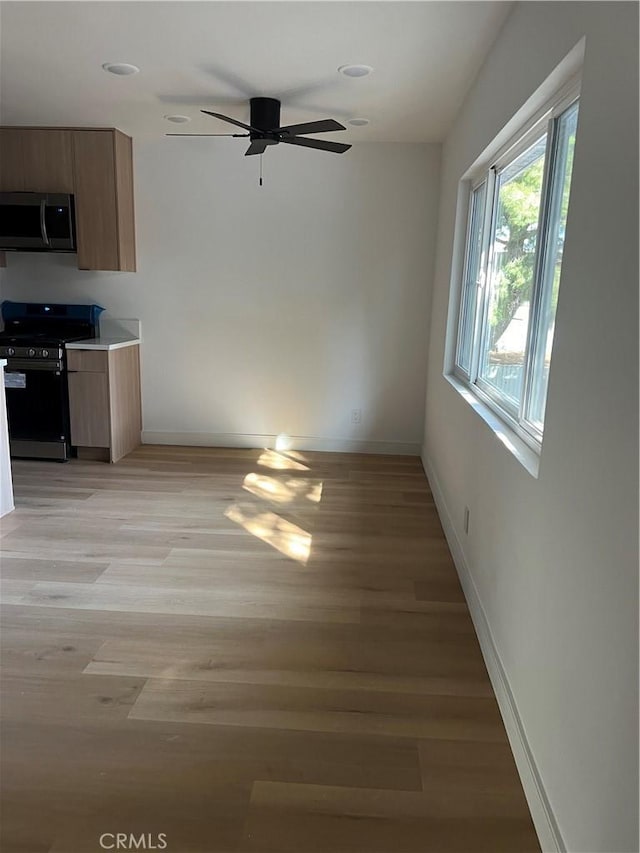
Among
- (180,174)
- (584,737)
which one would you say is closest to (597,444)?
(584,737)

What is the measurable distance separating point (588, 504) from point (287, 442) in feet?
13.6

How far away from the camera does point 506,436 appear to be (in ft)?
7.97

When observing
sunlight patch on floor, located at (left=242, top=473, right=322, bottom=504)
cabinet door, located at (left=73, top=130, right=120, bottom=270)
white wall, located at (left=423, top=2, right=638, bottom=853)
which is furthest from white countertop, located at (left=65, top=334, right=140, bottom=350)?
white wall, located at (left=423, top=2, right=638, bottom=853)

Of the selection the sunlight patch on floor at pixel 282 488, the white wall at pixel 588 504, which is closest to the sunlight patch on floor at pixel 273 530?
the sunlight patch on floor at pixel 282 488

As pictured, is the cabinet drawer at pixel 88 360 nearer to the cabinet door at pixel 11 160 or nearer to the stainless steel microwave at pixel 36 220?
the stainless steel microwave at pixel 36 220

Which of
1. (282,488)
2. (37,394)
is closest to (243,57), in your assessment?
(282,488)

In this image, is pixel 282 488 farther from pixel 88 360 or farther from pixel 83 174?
pixel 83 174

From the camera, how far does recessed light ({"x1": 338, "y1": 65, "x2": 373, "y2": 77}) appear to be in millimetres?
3234

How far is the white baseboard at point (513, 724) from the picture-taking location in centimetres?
156

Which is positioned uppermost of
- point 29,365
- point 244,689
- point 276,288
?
point 276,288

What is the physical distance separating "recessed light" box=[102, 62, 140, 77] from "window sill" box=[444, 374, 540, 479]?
2.51 m

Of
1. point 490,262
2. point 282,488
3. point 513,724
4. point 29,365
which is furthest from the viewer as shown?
point 29,365

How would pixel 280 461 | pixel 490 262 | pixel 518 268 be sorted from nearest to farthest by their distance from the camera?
pixel 518 268
pixel 490 262
pixel 280 461

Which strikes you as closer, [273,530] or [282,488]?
[273,530]
